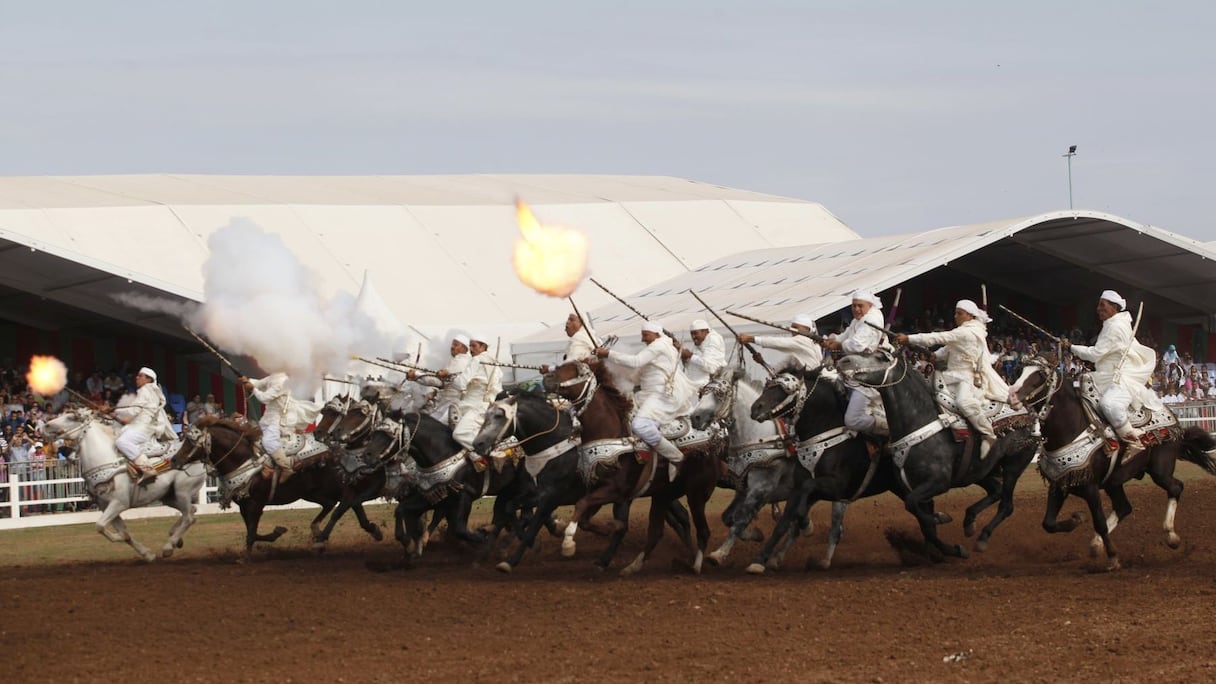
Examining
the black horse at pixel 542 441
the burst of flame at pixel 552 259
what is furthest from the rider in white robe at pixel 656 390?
the burst of flame at pixel 552 259

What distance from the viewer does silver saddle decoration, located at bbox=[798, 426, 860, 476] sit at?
15.8m

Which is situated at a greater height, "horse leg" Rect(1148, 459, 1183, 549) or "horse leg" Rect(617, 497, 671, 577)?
"horse leg" Rect(1148, 459, 1183, 549)

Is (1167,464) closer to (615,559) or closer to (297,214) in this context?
(615,559)

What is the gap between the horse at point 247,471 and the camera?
64.3ft

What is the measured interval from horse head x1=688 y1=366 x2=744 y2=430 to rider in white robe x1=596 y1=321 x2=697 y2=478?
0.99ft

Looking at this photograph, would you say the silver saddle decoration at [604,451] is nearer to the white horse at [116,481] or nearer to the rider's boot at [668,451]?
the rider's boot at [668,451]

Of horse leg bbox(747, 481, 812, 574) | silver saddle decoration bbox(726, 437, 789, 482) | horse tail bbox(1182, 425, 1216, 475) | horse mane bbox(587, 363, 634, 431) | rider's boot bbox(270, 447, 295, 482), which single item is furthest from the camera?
rider's boot bbox(270, 447, 295, 482)

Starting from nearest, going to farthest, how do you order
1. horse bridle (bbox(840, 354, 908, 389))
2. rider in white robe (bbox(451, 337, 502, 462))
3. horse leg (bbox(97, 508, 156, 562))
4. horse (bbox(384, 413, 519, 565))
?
horse bridle (bbox(840, 354, 908, 389)) < horse (bbox(384, 413, 519, 565)) < rider in white robe (bbox(451, 337, 502, 462)) < horse leg (bbox(97, 508, 156, 562))

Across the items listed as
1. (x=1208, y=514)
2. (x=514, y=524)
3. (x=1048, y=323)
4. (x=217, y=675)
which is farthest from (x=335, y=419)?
(x=1048, y=323)

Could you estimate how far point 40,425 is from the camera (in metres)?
29.4

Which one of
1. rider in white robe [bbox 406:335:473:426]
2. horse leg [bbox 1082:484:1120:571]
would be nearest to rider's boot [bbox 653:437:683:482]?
rider in white robe [bbox 406:335:473:426]

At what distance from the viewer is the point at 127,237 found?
35.2 metres

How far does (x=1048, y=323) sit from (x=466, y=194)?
55.0 feet

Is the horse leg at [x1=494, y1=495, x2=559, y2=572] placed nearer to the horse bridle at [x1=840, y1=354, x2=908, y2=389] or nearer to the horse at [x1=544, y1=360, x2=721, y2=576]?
the horse at [x1=544, y1=360, x2=721, y2=576]
